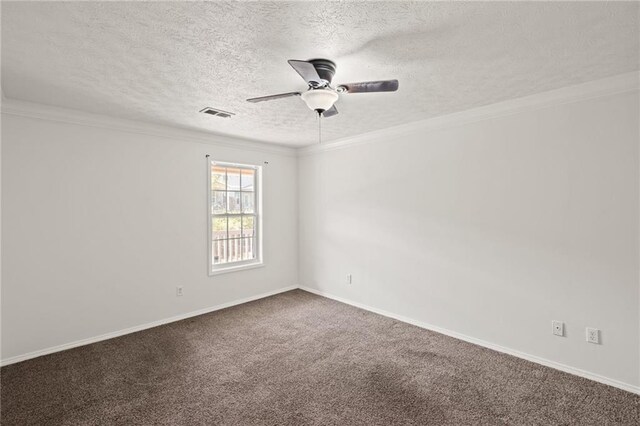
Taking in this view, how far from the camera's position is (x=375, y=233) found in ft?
14.1

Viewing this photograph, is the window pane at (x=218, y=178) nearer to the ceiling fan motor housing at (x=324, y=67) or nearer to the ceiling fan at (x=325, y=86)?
the ceiling fan at (x=325, y=86)

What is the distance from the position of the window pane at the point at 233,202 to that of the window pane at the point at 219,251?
0.49 metres

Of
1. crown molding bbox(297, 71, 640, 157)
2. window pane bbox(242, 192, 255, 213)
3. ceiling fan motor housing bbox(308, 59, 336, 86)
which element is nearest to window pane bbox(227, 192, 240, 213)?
window pane bbox(242, 192, 255, 213)

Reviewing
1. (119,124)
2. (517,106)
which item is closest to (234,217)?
(119,124)

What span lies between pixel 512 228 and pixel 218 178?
3.73 m

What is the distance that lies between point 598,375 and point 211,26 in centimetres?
386

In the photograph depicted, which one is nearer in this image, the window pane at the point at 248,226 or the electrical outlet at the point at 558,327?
the electrical outlet at the point at 558,327

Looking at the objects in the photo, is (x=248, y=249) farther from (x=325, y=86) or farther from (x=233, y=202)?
(x=325, y=86)

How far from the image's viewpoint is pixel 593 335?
2641 millimetres

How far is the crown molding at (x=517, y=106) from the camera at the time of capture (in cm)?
248

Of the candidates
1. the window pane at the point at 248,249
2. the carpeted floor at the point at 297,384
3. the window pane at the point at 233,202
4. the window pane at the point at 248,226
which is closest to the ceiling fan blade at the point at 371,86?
the carpeted floor at the point at 297,384

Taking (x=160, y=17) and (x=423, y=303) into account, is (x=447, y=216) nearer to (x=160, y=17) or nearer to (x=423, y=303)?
(x=423, y=303)

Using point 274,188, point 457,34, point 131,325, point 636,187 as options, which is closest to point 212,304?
point 131,325

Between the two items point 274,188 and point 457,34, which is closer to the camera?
point 457,34
